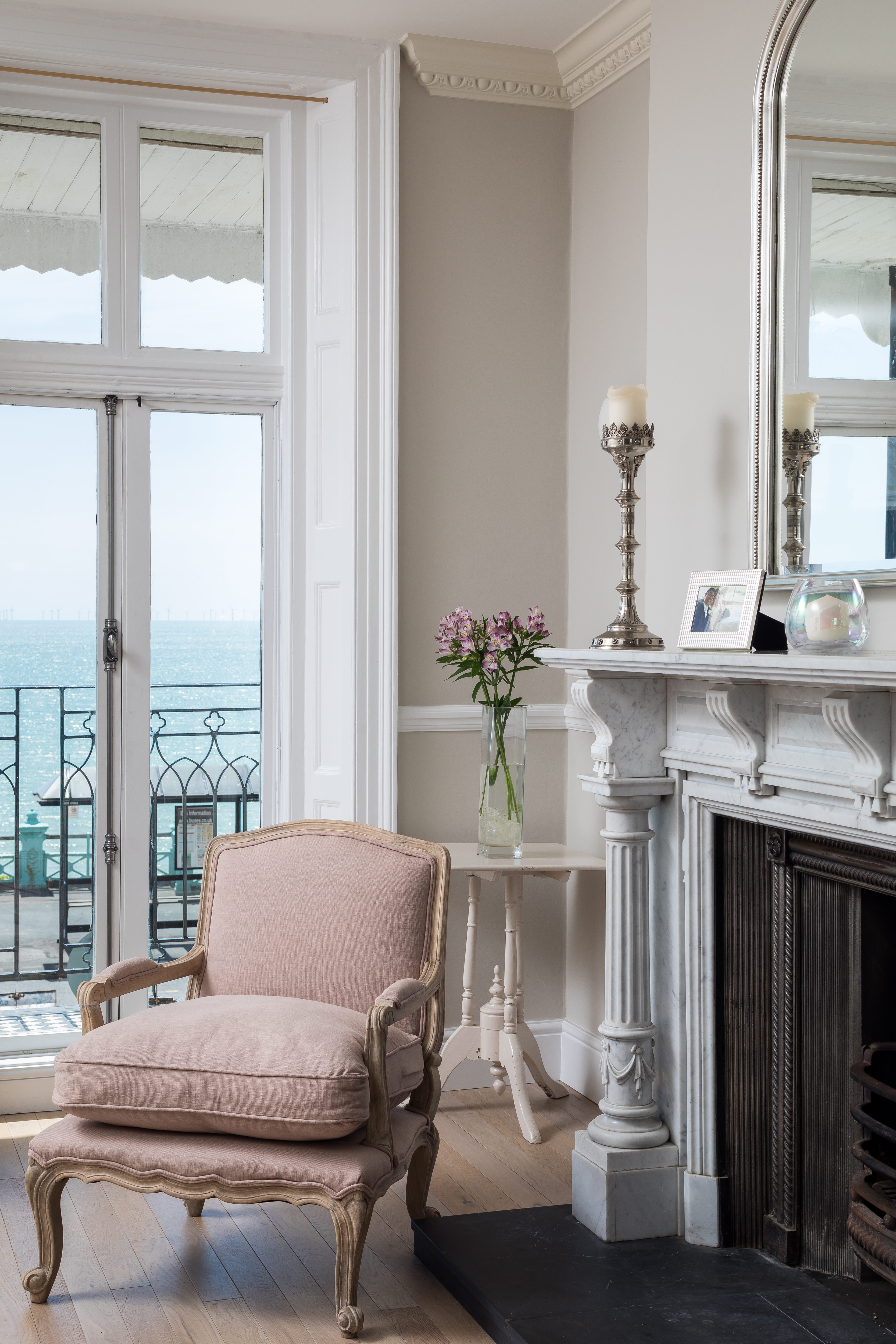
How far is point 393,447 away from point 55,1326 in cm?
240

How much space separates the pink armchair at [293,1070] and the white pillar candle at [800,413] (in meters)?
1.23

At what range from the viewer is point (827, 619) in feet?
7.09

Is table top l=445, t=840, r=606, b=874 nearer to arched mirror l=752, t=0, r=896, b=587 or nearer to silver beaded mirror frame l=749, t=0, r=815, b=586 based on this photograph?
silver beaded mirror frame l=749, t=0, r=815, b=586

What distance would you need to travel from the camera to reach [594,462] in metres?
3.85

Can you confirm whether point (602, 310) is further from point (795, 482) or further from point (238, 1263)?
point (238, 1263)

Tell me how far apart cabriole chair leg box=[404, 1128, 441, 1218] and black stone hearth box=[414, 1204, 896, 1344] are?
1.5 inches

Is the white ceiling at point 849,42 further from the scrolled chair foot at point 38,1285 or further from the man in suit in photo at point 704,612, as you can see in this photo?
the scrolled chair foot at point 38,1285

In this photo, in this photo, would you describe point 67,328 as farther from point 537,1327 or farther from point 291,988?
point 537,1327

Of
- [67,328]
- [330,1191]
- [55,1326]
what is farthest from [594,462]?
[55,1326]

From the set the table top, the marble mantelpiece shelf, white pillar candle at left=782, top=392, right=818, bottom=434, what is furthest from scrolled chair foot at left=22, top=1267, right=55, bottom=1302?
Result: white pillar candle at left=782, top=392, right=818, bottom=434

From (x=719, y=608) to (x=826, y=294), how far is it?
619 millimetres

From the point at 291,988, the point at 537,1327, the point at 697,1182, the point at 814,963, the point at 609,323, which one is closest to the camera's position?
the point at 537,1327

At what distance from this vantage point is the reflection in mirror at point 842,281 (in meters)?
2.25

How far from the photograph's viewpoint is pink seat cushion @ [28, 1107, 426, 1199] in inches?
95.9
